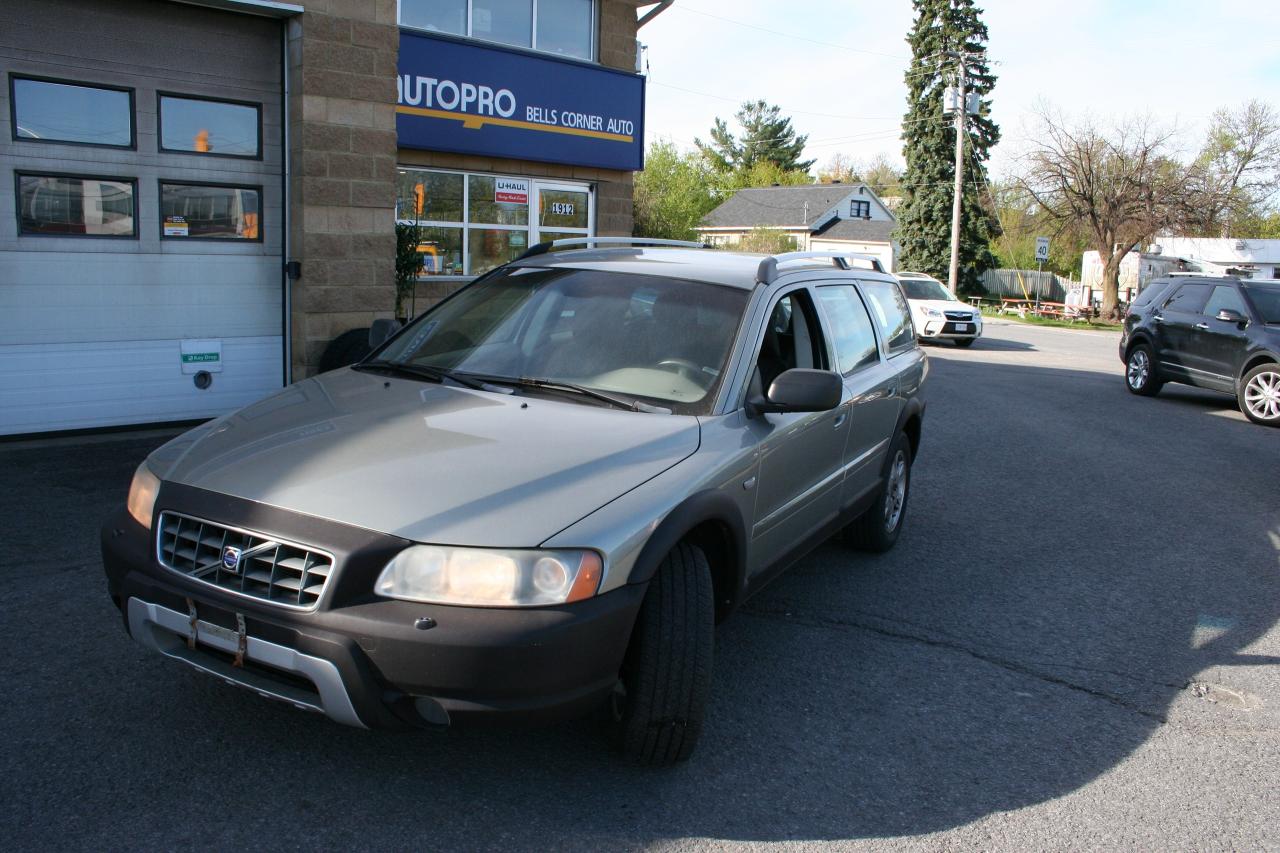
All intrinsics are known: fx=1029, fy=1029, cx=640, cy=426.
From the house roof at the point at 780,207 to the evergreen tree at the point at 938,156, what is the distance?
13.4 meters

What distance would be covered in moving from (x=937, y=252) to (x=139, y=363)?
1673 inches

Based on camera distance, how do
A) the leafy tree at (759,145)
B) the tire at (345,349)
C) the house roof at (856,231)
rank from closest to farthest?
the tire at (345,349)
the house roof at (856,231)
the leafy tree at (759,145)

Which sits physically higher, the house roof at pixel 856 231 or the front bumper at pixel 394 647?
the house roof at pixel 856 231

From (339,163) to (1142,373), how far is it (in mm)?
12038

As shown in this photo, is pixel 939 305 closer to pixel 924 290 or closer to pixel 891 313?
pixel 924 290

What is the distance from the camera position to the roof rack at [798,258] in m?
4.59

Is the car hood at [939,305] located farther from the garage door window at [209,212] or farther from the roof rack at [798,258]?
the roof rack at [798,258]

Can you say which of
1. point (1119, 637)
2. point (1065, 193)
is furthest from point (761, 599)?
point (1065, 193)

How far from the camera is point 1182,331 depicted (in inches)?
576

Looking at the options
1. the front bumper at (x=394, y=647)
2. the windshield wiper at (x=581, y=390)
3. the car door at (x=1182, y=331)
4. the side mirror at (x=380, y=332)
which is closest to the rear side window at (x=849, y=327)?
the windshield wiper at (x=581, y=390)

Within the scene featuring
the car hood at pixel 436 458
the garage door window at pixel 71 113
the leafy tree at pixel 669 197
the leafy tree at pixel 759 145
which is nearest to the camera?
the car hood at pixel 436 458

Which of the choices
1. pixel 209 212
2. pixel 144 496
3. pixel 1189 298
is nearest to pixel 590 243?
pixel 144 496

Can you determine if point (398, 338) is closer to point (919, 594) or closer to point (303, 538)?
point (303, 538)

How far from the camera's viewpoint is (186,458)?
3553 millimetres
